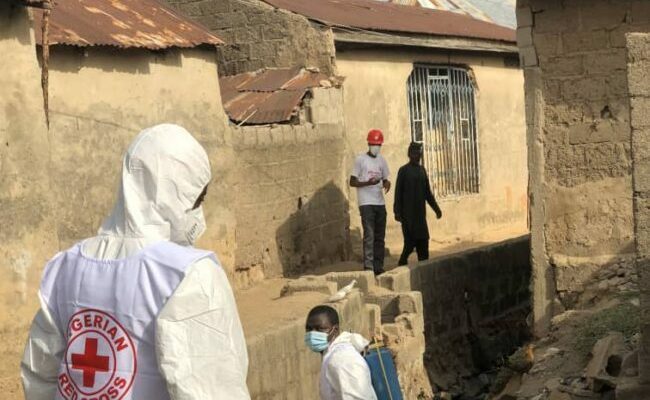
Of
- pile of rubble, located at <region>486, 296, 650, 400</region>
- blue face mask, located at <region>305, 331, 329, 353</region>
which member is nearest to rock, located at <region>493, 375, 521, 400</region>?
pile of rubble, located at <region>486, 296, 650, 400</region>

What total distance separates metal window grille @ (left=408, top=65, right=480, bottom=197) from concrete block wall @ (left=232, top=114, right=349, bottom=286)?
259 centimetres

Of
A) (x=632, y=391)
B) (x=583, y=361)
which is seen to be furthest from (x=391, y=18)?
(x=632, y=391)

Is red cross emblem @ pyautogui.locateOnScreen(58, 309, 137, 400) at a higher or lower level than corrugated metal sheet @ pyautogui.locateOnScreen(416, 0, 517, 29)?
lower

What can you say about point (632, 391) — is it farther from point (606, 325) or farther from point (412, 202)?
point (412, 202)

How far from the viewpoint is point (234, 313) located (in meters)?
3.59

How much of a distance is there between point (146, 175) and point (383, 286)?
799cm

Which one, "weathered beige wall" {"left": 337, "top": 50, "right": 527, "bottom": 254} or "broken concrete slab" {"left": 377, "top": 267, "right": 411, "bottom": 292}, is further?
"weathered beige wall" {"left": 337, "top": 50, "right": 527, "bottom": 254}

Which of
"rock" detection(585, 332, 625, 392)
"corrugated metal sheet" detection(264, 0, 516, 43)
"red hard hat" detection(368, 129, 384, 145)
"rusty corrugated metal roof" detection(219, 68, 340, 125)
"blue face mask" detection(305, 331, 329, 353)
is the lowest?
"rock" detection(585, 332, 625, 392)

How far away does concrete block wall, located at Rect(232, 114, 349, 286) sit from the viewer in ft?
43.9

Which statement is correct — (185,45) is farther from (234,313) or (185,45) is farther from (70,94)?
(234,313)

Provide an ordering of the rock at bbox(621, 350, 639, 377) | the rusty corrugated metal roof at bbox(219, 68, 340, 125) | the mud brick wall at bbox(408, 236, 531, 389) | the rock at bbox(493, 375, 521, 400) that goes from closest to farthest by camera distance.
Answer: the rock at bbox(621, 350, 639, 377), the rock at bbox(493, 375, 521, 400), the mud brick wall at bbox(408, 236, 531, 389), the rusty corrugated metal roof at bbox(219, 68, 340, 125)

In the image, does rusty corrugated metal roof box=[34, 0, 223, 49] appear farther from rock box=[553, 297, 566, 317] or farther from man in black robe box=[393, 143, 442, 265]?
rock box=[553, 297, 566, 317]

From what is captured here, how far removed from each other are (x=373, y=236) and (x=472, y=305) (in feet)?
3.99

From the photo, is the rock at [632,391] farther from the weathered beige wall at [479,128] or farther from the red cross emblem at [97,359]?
the weathered beige wall at [479,128]
